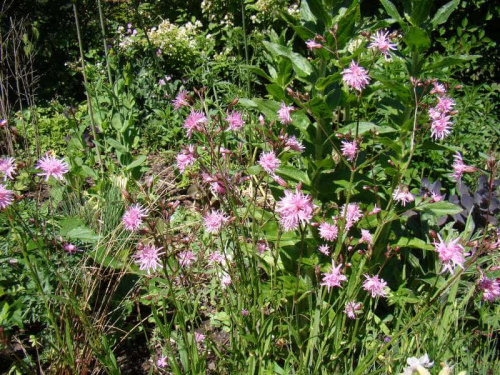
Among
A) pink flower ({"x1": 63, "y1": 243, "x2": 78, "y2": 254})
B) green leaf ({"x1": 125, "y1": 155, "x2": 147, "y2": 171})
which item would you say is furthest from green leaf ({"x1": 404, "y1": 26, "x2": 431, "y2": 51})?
green leaf ({"x1": 125, "y1": 155, "x2": 147, "y2": 171})

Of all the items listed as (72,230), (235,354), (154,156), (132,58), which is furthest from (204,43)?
(235,354)

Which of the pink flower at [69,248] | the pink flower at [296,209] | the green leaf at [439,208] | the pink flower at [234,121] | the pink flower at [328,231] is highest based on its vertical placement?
the pink flower at [234,121]

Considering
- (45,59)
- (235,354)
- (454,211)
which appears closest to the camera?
(235,354)

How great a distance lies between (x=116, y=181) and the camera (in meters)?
3.29

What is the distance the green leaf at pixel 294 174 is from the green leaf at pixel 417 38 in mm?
660

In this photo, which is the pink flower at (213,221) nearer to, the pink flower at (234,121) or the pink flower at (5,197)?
the pink flower at (234,121)

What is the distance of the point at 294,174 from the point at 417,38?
710mm

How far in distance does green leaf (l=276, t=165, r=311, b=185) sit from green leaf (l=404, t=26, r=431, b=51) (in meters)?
0.66

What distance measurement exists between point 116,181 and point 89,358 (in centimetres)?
150

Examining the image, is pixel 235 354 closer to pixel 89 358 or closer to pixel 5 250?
pixel 89 358

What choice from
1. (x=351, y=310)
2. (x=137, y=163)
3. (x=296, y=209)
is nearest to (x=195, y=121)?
(x=296, y=209)

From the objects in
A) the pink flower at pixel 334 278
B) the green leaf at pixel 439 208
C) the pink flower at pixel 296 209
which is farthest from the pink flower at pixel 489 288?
the pink flower at pixel 296 209

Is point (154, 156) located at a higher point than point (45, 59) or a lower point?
lower

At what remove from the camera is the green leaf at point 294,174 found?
6.70 ft
